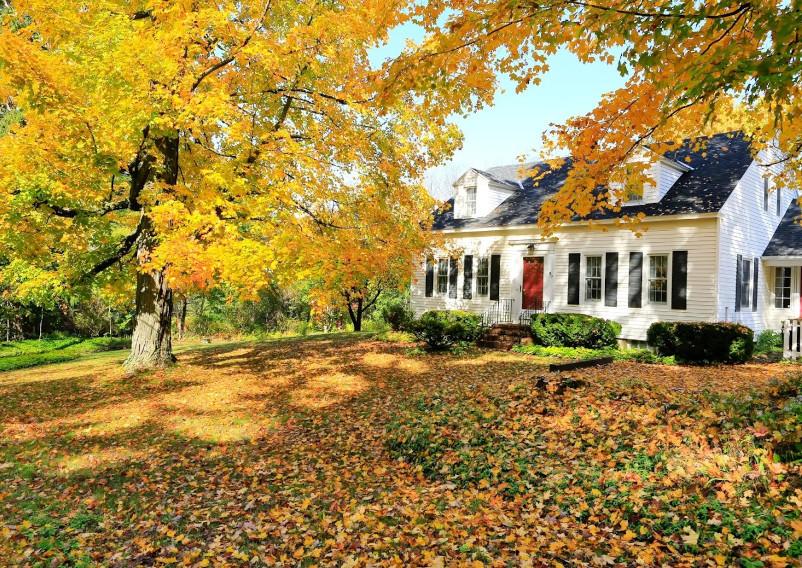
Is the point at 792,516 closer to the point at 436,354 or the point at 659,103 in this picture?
the point at 659,103

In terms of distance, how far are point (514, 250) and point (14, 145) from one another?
14.7 metres

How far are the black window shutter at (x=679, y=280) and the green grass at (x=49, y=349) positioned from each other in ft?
63.7

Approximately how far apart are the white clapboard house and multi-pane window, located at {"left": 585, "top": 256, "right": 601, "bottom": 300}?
0.03 meters

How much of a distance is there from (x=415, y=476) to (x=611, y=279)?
39.5 feet

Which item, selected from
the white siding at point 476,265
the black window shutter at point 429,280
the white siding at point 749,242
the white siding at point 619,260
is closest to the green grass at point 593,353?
the white siding at point 619,260

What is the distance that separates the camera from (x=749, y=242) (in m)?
15.9

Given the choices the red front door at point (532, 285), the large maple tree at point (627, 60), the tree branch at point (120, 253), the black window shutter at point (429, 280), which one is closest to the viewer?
the large maple tree at point (627, 60)

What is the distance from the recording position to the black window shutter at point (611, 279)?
15.7 meters

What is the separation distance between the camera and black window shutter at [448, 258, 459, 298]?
20.2m

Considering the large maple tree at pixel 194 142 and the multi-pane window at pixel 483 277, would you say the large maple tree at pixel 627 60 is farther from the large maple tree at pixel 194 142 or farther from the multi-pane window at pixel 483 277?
the multi-pane window at pixel 483 277

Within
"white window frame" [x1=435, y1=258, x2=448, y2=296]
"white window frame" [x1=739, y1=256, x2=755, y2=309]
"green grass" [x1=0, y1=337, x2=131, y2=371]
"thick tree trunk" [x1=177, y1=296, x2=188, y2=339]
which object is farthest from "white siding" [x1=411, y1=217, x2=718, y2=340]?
"thick tree trunk" [x1=177, y1=296, x2=188, y2=339]

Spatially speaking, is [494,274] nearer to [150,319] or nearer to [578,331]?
[578,331]

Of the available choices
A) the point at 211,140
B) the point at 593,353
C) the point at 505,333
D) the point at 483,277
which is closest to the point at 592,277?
the point at 505,333

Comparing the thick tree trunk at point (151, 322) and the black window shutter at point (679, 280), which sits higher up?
the black window shutter at point (679, 280)
